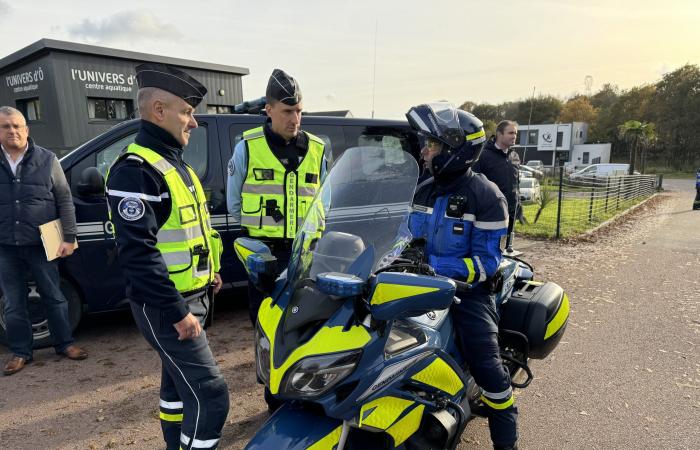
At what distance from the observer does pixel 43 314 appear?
13.7 ft

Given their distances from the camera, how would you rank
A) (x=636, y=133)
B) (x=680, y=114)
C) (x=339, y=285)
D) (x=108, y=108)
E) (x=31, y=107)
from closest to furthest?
(x=339, y=285) < (x=108, y=108) < (x=31, y=107) < (x=636, y=133) < (x=680, y=114)

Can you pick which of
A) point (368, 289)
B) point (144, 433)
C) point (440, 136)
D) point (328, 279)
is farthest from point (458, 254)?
point (144, 433)

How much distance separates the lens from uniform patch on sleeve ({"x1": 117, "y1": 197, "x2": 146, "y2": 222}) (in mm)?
1871

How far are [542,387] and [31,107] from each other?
2323 centimetres

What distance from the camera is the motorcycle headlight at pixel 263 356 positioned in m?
1.76

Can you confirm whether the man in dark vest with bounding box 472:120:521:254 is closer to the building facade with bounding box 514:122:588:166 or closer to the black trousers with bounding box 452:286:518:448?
the black trousers with bounding box 452:286:518:448

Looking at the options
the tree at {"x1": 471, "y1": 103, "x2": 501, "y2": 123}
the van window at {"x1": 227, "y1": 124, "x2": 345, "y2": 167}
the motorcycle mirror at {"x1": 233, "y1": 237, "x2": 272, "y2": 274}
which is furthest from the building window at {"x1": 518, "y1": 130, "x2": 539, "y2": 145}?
the motorcycle mirror at {"x1": 233, "y1": 237, "x2": 272, "y2": 274}

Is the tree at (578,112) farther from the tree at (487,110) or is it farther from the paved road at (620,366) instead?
the paved road at (620,366)

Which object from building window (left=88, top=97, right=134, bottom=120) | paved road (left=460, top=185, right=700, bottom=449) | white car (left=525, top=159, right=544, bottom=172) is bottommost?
white car (left=525, top=159, right=544, bottom=172)

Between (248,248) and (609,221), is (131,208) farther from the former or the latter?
(609,221)

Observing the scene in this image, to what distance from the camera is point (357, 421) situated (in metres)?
1.70

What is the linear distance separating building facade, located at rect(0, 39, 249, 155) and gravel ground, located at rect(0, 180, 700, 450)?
15012 millimetres

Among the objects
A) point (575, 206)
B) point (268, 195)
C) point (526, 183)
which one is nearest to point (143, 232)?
point (268, 195)

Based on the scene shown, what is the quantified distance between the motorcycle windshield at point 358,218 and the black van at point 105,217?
7.95ft
